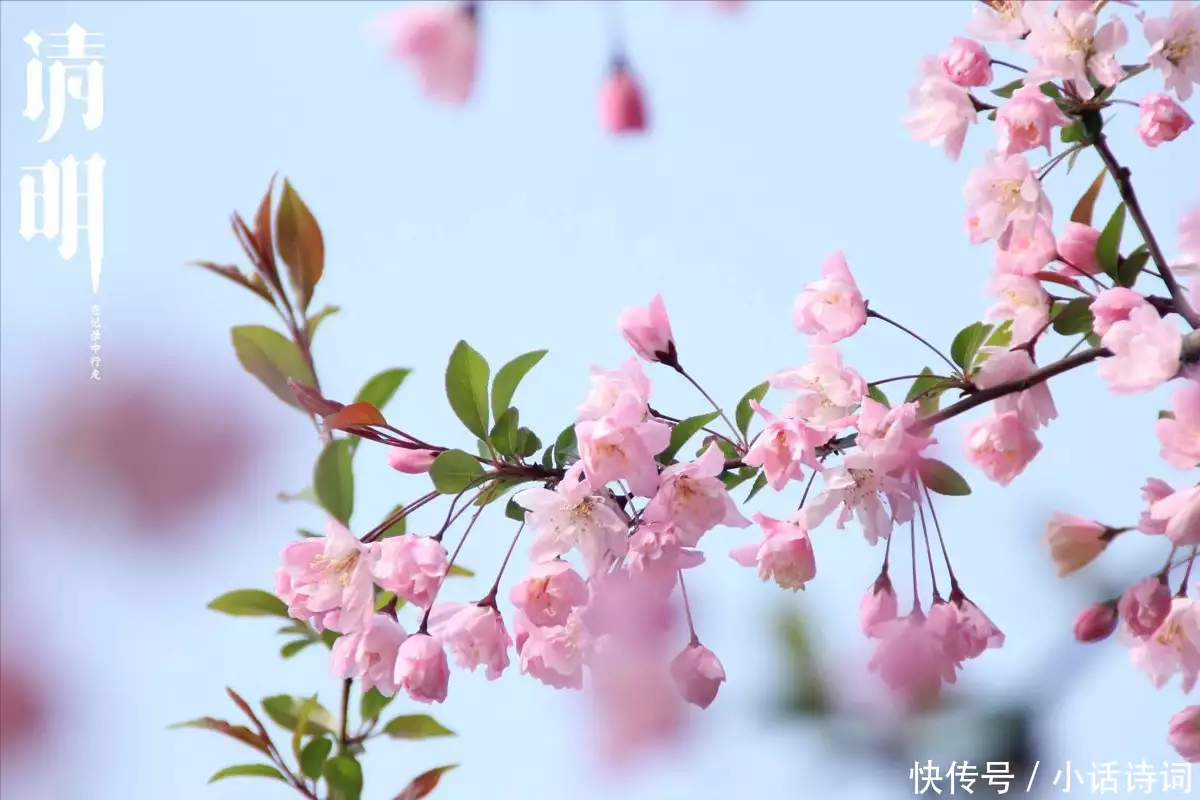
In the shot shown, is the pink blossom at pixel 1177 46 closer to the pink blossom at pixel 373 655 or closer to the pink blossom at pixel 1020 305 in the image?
the pink blossom at pixel 1020 305

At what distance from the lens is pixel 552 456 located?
89cm

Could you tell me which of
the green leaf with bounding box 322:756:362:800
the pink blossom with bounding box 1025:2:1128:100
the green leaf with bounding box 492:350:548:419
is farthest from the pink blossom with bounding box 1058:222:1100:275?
the green leaf with bounding box 322:756:362:800

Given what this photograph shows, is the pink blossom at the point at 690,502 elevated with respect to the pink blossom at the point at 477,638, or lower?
elevated

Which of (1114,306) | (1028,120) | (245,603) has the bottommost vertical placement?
(245,603)

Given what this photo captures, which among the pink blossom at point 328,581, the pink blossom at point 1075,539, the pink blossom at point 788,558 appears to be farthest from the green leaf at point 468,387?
the pink blossom at point 1075,539

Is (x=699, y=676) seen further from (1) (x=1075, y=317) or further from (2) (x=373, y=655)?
(1) (x=1075, y=317)

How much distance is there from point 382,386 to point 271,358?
0.09 m

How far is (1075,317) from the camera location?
3.20 feet

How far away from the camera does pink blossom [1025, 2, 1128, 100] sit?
0.98m

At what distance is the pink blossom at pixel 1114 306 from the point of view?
2.89 feet

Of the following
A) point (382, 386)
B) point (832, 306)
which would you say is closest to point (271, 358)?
point (382, 386)

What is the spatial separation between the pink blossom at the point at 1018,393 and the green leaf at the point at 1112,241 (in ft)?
0.35

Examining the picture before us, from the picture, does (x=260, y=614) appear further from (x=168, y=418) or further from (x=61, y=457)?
(x=61, y=457)

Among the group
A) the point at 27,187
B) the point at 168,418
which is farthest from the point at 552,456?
the point at 27,187
